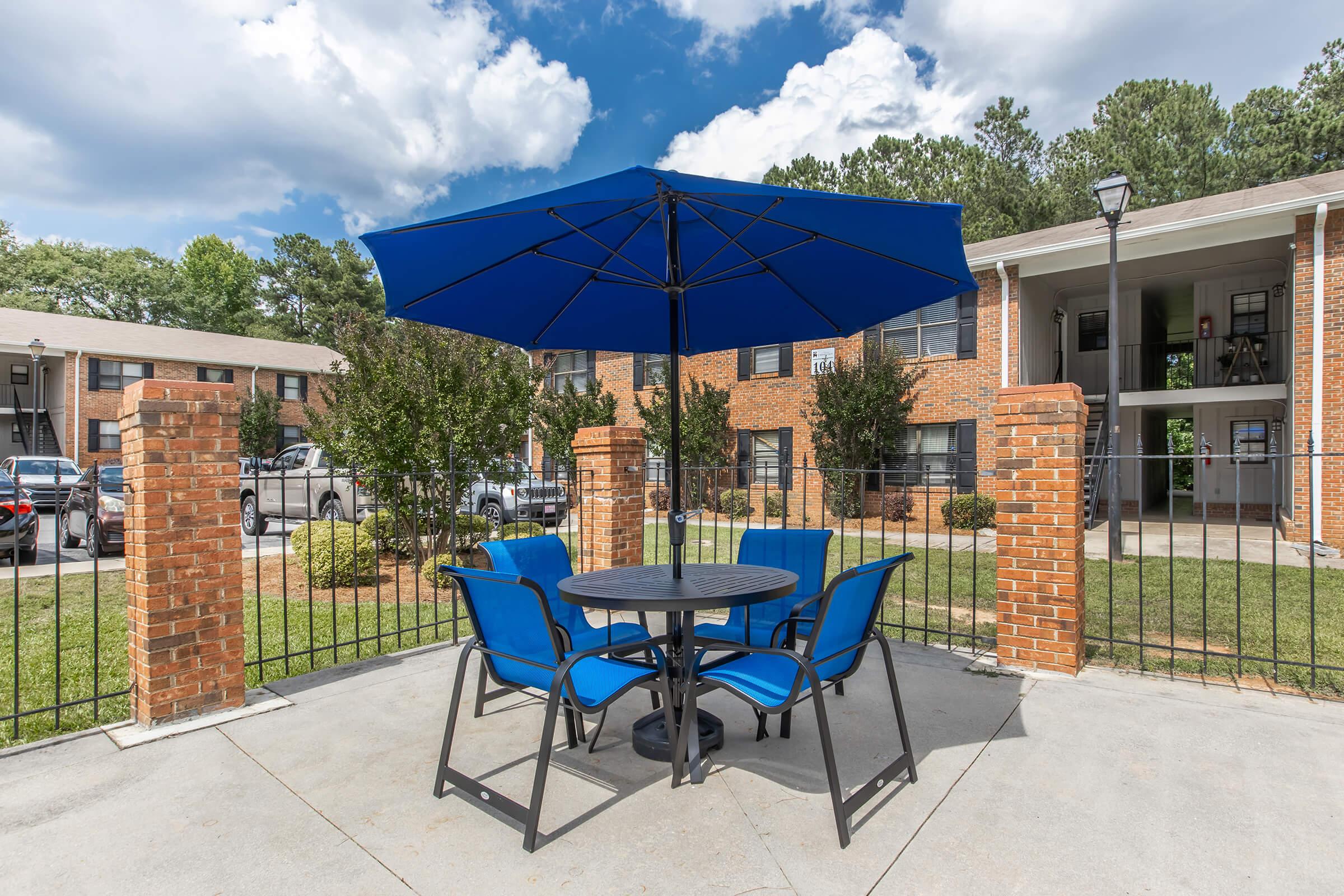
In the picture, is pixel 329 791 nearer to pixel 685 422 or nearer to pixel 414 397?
pixel 414 397

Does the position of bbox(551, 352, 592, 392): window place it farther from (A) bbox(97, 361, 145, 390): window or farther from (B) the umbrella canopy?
(B) the umbrella canopy

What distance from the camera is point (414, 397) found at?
796 cm

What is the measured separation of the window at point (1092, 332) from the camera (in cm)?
1666

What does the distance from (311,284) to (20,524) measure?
34.8m

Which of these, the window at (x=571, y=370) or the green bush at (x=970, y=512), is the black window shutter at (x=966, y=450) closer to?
the green bush at (x=970, y=512)

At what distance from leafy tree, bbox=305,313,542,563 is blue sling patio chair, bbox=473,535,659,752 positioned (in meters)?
4.15


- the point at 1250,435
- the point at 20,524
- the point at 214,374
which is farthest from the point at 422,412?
the point at 214,374

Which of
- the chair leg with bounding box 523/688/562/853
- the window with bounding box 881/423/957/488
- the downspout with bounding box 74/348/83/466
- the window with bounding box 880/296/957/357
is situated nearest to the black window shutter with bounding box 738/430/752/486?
the window with bounding box 881/423/957/488

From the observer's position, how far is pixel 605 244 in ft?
11.2

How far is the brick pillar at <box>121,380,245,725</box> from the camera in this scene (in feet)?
10.4

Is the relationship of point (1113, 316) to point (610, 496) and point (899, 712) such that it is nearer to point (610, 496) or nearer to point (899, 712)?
point (610, 496)

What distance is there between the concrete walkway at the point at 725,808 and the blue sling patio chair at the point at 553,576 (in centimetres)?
43

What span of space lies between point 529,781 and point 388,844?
0.58 m

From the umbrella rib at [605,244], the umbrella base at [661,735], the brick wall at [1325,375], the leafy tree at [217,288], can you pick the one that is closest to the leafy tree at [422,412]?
the umbrella rib at [605,244]
